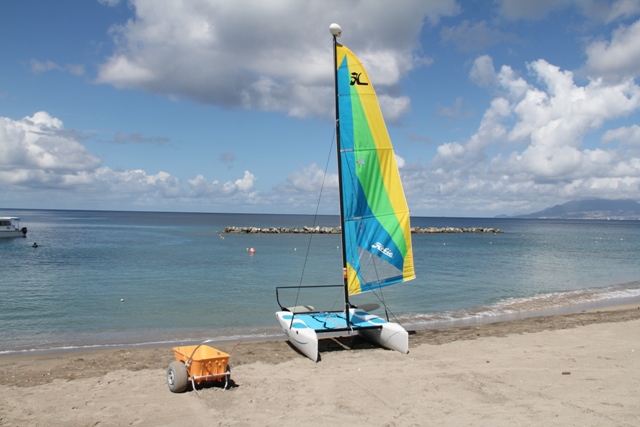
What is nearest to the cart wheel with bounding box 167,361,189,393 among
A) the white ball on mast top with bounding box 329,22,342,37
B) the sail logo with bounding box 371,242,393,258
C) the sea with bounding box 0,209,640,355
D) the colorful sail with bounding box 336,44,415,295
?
the colorful sail with bounding box 336,44,415,295

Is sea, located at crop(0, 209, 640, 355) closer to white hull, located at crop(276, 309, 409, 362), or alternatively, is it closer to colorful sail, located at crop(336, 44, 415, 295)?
white hull, located at crop(276, 309, 409, 362)

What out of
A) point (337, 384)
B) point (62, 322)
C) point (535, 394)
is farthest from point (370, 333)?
point (62, 322)

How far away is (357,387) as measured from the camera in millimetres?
8477

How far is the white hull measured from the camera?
10.3m

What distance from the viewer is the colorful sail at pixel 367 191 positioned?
10938 mm

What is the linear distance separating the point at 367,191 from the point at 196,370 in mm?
5475

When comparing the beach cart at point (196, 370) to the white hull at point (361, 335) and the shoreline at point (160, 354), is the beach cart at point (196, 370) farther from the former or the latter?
the white hull at point (361, 335)

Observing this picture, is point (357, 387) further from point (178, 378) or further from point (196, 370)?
point (178, 378)

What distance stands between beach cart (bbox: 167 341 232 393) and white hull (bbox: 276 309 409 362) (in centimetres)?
237

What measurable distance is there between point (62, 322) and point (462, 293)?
53.4 feet

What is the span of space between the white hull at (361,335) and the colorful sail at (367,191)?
3.40 ft

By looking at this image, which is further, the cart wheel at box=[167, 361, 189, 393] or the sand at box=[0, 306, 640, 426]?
the cart wheel at box=[167, 361, 189, 393]

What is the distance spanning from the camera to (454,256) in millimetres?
40594

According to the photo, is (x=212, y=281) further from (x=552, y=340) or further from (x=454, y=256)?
(x=454, y=256)
